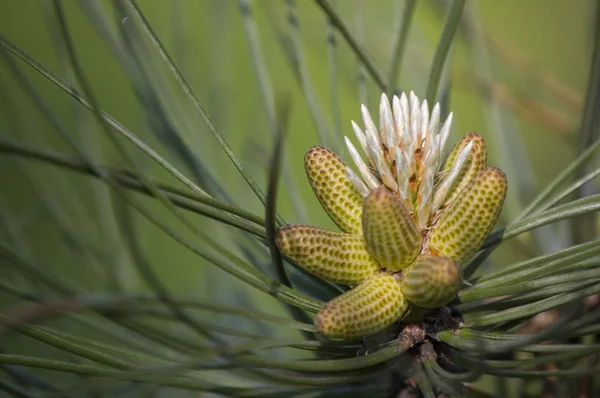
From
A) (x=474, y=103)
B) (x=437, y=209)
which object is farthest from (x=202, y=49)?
(x=437, y=209)

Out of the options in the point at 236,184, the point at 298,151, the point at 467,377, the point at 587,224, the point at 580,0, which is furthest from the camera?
the point at 298,151

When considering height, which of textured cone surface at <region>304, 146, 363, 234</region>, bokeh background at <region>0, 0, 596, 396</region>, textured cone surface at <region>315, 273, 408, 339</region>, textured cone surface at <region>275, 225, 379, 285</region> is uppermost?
bokeh background at <region>0, 0, 596, 396</region>

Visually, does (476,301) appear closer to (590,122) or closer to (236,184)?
(590,122)

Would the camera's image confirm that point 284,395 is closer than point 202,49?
Yes

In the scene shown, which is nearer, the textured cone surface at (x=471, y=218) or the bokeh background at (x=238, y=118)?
the textured cone surface at (x=471, y=218)

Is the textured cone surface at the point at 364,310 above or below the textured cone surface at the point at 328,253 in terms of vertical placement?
below

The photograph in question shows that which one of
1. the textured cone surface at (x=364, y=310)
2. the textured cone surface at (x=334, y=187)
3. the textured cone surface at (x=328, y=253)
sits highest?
the textured cone surface at (x=334, y=187)
